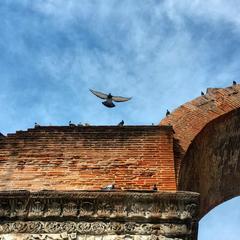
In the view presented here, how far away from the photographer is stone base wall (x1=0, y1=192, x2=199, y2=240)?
5.61 metres

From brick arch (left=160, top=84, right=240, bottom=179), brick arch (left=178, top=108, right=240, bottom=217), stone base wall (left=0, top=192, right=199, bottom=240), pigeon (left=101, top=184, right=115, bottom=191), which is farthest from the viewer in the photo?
brick arch (left=178, top=108, right=240, bottom=217)

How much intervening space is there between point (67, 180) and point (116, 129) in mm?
1090

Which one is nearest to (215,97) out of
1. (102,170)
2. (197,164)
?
(197,164)

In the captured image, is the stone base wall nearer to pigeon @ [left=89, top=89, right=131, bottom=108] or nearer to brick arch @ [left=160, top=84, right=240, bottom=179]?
brick arch @ [left=160, top=84, right=240, bottom=179]

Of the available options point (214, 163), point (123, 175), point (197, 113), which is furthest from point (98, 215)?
point (214, 163)

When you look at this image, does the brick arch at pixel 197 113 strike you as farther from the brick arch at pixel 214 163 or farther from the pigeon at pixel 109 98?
the pigeon at pixel 109 98

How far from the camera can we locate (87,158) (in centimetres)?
677

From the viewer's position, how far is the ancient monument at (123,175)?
567cm

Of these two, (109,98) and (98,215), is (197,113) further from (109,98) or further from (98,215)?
(98,215)

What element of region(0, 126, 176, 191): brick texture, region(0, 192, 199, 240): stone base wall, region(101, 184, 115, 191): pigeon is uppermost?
region(0, 126, 176, 191): brick texture

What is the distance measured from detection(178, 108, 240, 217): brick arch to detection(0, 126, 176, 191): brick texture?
61cm

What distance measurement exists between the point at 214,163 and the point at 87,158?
95.2 inches

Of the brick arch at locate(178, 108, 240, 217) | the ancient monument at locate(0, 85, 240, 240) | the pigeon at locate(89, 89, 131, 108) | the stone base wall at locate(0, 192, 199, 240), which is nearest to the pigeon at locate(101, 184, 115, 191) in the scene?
the ancient monument at locate(0, 85, 240, 240)

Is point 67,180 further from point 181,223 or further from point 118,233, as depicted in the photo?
point 181,223
